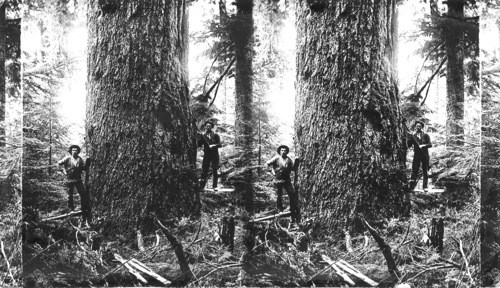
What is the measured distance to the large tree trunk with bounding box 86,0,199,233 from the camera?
4105 mm

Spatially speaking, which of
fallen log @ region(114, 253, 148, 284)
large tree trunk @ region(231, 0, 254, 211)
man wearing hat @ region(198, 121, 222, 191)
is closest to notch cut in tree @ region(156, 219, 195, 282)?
fallen log @ region(114, 253, 148, 284)

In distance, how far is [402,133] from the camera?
404 centimetres

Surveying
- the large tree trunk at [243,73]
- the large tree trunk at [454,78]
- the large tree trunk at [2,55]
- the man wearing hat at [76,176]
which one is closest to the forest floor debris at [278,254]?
the man wearing hat at [76,176]

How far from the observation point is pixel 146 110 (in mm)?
4102

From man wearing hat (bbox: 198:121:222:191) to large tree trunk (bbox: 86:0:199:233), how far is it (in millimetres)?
88

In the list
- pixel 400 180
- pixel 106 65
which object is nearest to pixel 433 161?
pixel 400 180

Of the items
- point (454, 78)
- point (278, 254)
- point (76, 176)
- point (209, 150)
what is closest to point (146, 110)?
point (209, 150)

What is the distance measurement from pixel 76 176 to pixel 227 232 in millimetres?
1391

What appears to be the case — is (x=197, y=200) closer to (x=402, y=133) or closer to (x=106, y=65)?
(x=106, y=65)

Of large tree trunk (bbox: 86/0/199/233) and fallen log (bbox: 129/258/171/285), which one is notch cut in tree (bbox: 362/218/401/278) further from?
fallen log (bbox: 129/258/171/285)

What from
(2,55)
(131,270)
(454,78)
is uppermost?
(2,55)

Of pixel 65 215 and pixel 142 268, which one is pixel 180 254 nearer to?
pixel 142 268

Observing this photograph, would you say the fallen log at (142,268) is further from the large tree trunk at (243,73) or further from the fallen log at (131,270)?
the large tree trunk at (243,73)

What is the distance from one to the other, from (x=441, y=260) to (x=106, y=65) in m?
3.20
